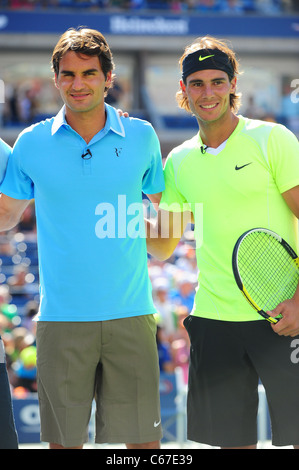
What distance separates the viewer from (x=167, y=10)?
67.2 ft

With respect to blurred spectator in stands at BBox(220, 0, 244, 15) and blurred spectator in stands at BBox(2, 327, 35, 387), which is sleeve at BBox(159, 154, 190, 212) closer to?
blurred spectator in stands at BBox(2, 327, 35, 387)

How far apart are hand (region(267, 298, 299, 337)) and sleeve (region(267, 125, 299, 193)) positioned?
466 millimetres

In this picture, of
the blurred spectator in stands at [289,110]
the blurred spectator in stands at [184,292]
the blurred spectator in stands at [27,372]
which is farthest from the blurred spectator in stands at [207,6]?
the blurred spectator in stands at [27,372]

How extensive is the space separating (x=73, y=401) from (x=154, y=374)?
0.35m

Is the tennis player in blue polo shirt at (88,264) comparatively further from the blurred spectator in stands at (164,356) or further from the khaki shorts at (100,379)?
the blurred spectator in stands at (164,356)

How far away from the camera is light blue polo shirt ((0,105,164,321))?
2.96 m

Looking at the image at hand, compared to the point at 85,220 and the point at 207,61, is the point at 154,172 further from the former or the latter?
the point at 207,61

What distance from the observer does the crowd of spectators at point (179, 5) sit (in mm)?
20031

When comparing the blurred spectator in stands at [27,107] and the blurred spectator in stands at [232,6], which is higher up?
the blurred spectator in stands at [232,6]

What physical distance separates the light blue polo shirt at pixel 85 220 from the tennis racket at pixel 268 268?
430 millimetres

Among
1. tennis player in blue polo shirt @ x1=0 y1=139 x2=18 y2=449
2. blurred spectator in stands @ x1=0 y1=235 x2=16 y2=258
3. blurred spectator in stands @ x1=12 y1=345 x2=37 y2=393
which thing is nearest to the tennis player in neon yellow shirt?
tennis player in blue polo shirt @ x1=0 y1=139 x2=18 y2=449

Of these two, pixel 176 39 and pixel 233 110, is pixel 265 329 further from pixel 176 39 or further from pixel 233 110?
pixel 176 39

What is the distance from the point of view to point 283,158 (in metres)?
2.99

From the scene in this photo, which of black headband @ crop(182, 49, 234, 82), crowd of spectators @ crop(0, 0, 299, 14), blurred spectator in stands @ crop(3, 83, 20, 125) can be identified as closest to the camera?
black headband @ crop(182, 49, 234, 82)
